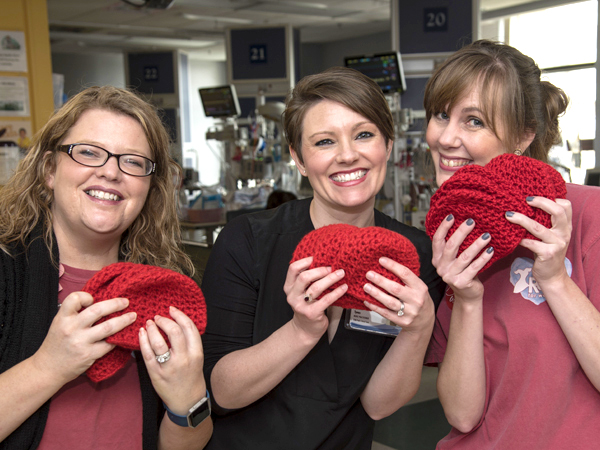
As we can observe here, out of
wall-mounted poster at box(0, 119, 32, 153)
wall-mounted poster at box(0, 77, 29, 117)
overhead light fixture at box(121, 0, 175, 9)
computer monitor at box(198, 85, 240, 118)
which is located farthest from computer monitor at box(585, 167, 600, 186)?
computer monitor at box(198, 85, 240, 118)

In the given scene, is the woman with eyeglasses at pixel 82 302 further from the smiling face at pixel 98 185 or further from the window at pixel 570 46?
the window at pixel 570 46

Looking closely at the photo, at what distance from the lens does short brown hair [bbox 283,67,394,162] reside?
1.47 m

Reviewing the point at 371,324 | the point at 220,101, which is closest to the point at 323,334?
the point at 371,324

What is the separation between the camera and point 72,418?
1282mm

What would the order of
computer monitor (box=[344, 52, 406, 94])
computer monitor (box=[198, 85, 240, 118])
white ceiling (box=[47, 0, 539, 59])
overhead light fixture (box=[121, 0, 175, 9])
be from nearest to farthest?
1. computer monitor (box=[344, 52, 406, 94])
2. overhead light fixture (box=[121, 0, 175, 9])
3. computer monitor (box=[198, 85, 240, 118])
4. white ceiling (box=[47, 0, 539, 59])

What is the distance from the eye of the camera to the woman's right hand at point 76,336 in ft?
3.62

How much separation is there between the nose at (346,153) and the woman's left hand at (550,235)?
1.55 ft

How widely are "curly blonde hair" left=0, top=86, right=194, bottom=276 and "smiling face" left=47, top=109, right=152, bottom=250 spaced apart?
21 millimetres

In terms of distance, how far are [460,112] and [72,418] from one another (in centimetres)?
118

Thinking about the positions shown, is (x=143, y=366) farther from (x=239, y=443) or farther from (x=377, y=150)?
(x=377, y=150)

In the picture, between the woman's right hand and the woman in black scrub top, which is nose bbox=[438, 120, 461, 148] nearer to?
the woman in black scrub top

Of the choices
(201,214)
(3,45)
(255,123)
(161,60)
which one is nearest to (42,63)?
(3,45)

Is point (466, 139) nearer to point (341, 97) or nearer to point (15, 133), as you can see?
point (341, 97)

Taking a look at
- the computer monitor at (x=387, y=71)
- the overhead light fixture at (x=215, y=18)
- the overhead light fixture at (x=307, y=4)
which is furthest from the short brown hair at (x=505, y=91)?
the overhead light fixture at (x=215, y=18)
